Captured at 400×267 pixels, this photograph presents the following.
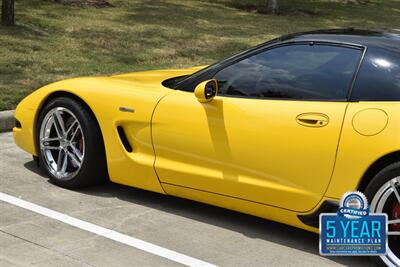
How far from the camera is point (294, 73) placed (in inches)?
163

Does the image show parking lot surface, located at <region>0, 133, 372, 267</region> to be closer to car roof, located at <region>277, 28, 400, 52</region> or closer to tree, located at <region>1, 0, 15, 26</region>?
car roof, located at <region>277, 28, 400, 52</region>

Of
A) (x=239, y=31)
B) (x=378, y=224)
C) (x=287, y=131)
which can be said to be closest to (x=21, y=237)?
(x=287, y=131)

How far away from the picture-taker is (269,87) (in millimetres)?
4191

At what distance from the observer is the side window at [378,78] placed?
3.75 metres

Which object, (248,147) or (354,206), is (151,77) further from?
(354,206)

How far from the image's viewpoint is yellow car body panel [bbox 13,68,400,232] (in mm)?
3688

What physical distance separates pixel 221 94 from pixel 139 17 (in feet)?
37.7

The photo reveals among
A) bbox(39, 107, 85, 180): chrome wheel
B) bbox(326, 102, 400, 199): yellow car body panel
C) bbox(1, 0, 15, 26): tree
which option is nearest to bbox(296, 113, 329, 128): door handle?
bbox(326, 102, 400, 199): yellow car body panel

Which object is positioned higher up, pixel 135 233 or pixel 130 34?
pixel 130 34

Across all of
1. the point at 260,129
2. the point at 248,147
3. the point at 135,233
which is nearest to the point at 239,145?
the point at 248,147

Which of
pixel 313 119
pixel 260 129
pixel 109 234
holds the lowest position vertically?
pixel 109 234

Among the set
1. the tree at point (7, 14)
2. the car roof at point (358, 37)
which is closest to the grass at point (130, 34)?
the tree at point (7, 14)

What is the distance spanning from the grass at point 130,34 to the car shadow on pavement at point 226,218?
9.07ft

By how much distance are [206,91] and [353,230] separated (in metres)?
1.35
